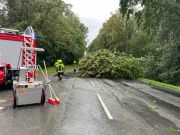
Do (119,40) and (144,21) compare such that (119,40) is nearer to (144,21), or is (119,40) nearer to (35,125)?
(144,21)

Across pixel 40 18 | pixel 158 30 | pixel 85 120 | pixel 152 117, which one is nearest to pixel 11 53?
pixel 85 120

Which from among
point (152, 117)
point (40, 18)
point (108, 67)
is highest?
point (40, 18)

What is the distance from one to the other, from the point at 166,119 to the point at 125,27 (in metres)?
44.1

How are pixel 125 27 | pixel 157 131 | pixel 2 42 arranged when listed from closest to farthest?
pixel 157 131 < pixel 2 42 < pixel 125 27

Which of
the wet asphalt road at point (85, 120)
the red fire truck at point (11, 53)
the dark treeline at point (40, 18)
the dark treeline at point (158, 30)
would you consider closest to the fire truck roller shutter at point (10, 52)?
the red fire truck at point (11, 53)

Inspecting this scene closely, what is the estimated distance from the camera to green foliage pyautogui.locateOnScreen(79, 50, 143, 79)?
87.5 ft

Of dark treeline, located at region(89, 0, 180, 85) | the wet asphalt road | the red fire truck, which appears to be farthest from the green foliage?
the wet asphalt road

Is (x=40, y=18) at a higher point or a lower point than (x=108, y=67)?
higher

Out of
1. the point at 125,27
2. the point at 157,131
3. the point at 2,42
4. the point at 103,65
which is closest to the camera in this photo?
the point at 157,131

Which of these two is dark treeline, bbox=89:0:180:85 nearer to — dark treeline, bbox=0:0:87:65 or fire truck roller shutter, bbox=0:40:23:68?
fire truck roller shutter, bbox=0:40:23:68

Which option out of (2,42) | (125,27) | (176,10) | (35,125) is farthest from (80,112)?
(125,27)

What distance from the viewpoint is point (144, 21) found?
2033cm

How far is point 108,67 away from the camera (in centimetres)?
2673

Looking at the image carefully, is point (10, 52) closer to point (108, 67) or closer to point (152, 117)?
point (152, 117)
